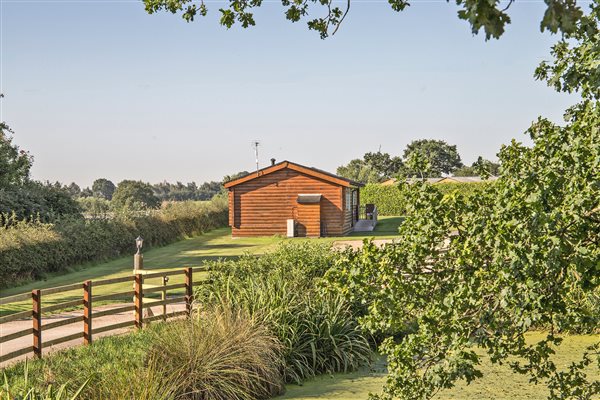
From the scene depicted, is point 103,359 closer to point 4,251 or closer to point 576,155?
point 576,155

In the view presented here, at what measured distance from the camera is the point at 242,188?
3494 cm

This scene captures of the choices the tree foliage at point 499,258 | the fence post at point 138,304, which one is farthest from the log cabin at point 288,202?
the tree foliage at point 499,258

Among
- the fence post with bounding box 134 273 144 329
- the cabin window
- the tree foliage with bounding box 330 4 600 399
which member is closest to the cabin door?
the cabin window

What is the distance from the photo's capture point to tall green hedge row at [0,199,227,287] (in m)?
20.3

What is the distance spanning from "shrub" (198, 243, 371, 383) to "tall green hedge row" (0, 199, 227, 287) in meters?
10.2

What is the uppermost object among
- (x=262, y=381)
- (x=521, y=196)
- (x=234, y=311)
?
(x=521, y=196)

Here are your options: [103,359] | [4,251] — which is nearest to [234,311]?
[103,359]

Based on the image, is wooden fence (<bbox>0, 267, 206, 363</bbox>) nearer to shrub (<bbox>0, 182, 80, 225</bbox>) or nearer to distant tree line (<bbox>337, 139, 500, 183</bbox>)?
shrub (<bbox>0, 182, 80, 225</bbox>)

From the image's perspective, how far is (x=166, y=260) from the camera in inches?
1020

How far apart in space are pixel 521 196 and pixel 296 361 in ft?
21.7

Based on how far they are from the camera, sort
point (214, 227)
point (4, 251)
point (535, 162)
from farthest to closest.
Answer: point (214, 227)
point (4, 251)
point (535, 162)

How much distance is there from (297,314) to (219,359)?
7.62ft

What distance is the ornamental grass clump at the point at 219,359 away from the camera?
335 inches

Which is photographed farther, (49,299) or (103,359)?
(49,299)
